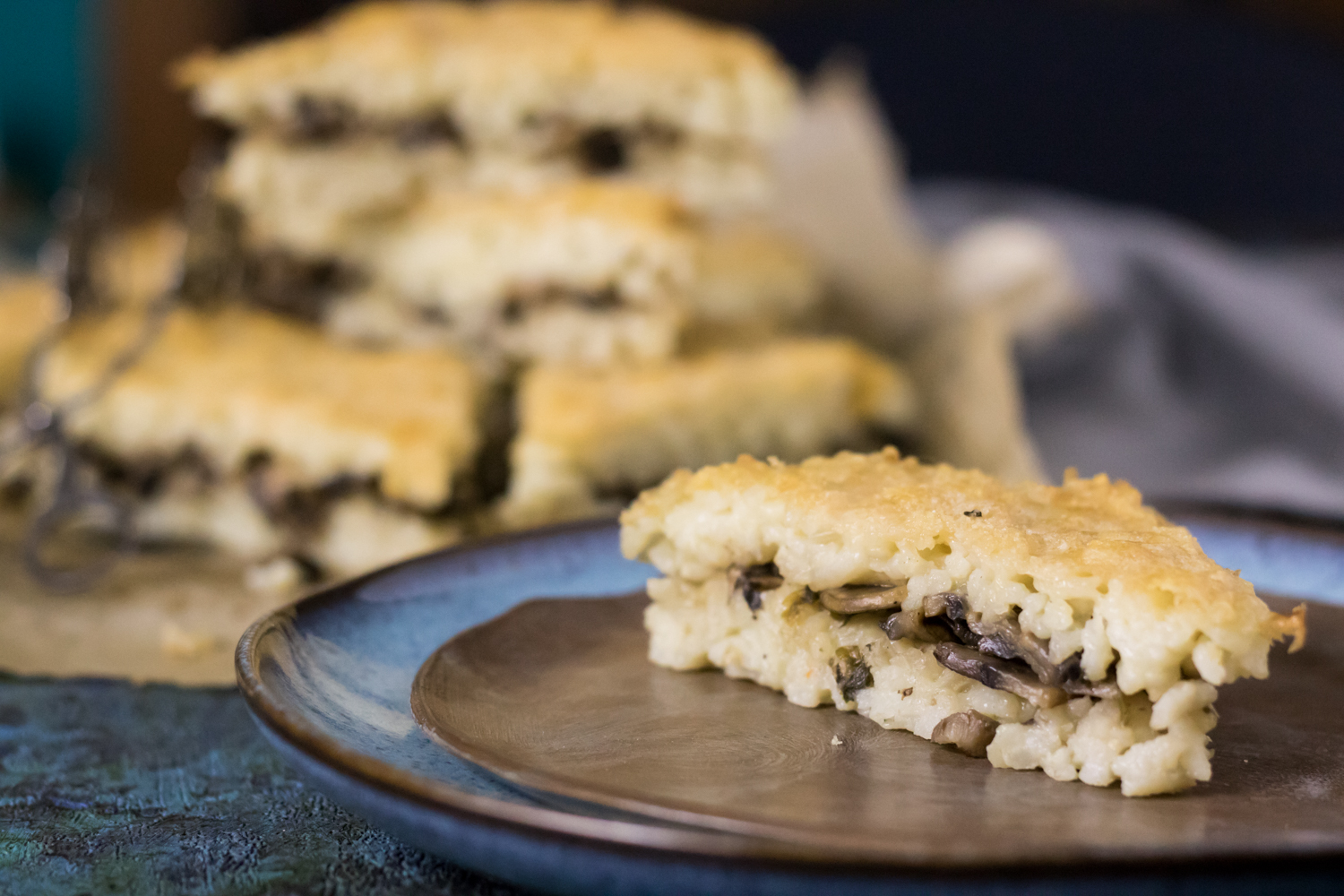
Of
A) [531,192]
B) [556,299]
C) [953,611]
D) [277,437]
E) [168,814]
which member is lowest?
[168,814]

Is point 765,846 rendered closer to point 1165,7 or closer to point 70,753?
point 70,753

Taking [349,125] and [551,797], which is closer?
[551,797]

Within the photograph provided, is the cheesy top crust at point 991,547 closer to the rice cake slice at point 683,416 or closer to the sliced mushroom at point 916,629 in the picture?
the sliced mushroom at point 916,629

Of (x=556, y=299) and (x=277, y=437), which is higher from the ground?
(x=556, y=299)

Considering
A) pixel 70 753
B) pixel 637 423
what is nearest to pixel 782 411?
pixel 637 423

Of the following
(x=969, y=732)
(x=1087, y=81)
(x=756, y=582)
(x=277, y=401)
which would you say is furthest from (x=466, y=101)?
(x=1087, y=81)

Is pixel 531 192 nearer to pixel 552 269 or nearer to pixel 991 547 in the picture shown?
pixel 552 269

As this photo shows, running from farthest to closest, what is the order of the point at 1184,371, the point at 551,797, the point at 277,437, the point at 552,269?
1. the point at 1184,371
2. the point at 552,269
3. the point at 277,437
4. the point at 551,797

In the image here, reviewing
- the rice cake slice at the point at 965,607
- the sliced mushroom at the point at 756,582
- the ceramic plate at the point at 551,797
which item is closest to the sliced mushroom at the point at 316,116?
the ceramic plate at the point at 551,797
